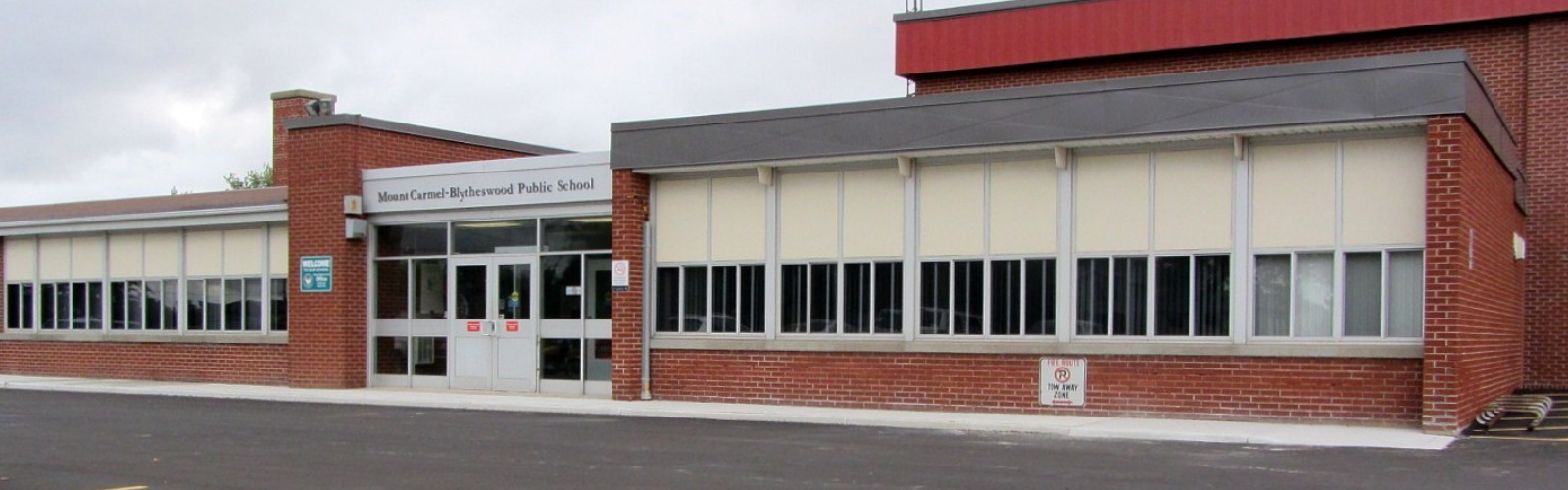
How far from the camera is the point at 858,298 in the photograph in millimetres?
19375

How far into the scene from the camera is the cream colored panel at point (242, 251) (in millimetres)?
25953

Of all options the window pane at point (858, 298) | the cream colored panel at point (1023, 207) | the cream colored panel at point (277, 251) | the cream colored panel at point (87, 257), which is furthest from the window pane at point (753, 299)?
the cream colored panel at point (87, 257)

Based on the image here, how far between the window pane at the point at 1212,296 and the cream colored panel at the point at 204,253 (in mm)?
17259

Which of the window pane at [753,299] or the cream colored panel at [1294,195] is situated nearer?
the cream colored panel at [1294,195]

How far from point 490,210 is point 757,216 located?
5154 mm

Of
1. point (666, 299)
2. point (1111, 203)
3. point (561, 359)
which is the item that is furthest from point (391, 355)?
point (1111, 203)

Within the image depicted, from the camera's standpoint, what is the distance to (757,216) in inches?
791

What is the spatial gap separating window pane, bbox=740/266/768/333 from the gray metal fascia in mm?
7744

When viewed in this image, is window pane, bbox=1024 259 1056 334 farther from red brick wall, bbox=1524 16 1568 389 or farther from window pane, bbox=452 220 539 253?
window pane, bbox=452 220 539 253

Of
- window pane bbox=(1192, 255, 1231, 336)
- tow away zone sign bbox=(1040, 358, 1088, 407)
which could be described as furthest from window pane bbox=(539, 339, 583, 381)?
window pane bbox=(1192, 255, 1231, 336)

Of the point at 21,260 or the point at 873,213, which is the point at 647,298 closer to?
the point at 873,213

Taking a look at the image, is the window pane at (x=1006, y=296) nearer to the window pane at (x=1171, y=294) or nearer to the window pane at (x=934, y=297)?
the window pane at (x=934, y=297)

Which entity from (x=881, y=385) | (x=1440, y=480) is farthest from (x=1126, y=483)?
(x=881, y=385)

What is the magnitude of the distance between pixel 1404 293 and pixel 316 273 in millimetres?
16403
